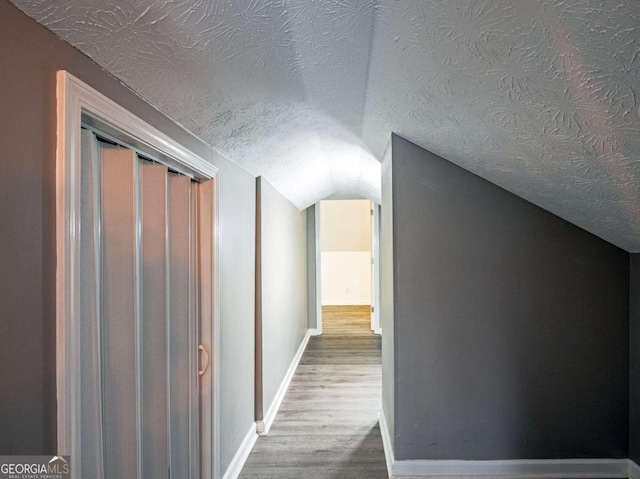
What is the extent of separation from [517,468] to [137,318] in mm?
2223

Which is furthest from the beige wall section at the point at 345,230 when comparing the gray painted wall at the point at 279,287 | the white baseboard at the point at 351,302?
the gray painted wall at the point at 279,287

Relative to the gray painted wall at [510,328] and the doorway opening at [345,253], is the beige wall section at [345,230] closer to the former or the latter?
the doorway opening at [345,253]

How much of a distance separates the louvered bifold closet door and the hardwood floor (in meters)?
0.85

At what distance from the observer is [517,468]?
245cm

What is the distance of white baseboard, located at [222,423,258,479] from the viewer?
2.47 m

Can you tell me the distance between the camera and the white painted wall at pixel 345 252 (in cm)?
930

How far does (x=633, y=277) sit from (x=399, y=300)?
4.29ft

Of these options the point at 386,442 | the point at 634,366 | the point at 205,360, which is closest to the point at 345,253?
Result: the point at 386,442

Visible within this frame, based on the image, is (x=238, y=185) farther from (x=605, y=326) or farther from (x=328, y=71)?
(x=605, y=326)

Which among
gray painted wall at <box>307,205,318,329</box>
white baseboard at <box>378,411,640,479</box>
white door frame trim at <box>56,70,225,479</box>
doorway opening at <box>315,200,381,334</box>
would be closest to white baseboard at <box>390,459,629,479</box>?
white baseboard at <box>378,411,640,479</box>

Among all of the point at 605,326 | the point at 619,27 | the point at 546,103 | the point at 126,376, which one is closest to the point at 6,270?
the point at 126,376

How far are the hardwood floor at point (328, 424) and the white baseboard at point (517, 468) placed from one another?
24 cm

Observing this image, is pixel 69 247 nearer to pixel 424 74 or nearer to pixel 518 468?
pixel 424 74

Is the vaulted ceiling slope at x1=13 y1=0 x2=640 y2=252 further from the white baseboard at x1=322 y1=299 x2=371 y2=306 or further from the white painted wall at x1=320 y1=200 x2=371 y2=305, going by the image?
the white baseboard at x1=322 y1=299 x2=371 y2=306
